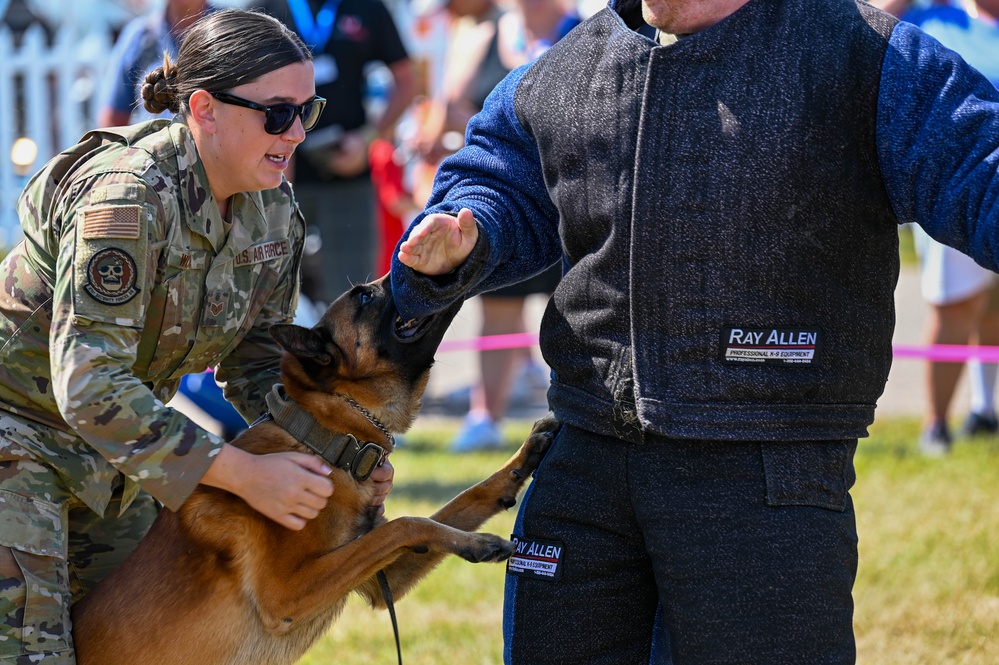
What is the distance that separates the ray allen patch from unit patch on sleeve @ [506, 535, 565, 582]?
997 millimetres

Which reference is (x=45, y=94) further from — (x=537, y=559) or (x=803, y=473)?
(x=803, y=473)

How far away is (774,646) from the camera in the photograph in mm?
2143

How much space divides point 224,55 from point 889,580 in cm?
330

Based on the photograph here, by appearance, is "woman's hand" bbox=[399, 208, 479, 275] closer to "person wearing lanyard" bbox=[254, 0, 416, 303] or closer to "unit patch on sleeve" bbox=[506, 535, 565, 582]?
"unit patch on sleeve" bbox=[506, 535, 565, 582]

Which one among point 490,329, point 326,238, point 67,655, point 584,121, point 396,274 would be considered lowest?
point 490,329

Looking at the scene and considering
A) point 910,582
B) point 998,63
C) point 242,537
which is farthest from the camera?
point 998,63

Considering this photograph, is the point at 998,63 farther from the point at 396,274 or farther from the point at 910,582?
the point at 396,274

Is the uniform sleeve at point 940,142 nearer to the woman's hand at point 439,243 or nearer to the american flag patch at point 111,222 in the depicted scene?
the woman's hand at point 439,243

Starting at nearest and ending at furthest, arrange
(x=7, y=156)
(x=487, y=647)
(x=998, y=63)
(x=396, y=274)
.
→ (x=396, y=274), (x=487, y=647), (x=998, y=63), (x=7, y=156)

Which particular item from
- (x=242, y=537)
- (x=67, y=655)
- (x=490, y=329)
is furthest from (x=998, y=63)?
(x=67, y=655)

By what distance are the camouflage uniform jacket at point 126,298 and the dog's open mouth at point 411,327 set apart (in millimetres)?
334

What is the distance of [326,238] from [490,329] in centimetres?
115

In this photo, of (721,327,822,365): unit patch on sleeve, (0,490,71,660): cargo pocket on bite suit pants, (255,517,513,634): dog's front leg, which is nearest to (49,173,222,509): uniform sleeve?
(0,490,71,660): cargo pocket on bite suit pants

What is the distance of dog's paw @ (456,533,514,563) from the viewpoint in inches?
110
